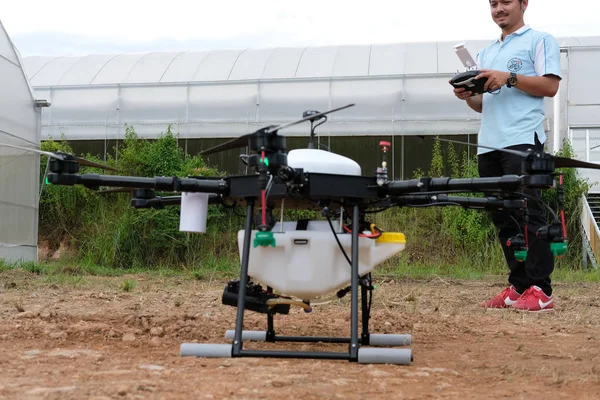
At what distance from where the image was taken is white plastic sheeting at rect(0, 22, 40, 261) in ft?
32.6

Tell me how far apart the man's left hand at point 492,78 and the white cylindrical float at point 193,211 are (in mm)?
1827

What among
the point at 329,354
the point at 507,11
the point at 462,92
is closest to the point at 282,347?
the point at 329,354

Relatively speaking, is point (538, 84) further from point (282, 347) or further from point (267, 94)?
point (267, 94)

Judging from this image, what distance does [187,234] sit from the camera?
990 centimetres

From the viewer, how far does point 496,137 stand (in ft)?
16.7

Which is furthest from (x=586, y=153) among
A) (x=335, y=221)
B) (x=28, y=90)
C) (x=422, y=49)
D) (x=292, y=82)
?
(x=335, y=221)

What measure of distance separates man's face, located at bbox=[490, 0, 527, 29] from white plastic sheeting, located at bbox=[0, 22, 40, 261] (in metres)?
6.76

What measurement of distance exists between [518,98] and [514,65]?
0.22 m

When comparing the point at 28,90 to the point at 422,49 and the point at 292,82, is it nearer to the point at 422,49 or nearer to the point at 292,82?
the point at 292,82

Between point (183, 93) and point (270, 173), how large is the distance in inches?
492

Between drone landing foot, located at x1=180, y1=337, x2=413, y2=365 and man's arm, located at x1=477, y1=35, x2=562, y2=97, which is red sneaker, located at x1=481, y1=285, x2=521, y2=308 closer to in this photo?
man's arm, located at x1=477, y1=35, x2=562, y2=97

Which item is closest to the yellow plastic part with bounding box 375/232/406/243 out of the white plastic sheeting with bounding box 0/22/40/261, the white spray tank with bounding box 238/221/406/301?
the white spray tank with bounding box 238/221/406/301

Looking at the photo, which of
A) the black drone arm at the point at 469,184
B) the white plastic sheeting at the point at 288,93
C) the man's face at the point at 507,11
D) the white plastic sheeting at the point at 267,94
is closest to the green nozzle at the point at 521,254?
the black drone arm at the point at 469,184

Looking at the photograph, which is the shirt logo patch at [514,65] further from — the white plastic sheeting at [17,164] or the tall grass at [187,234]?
the white plastic sheeting at [17,164]
